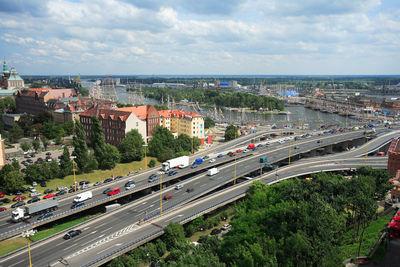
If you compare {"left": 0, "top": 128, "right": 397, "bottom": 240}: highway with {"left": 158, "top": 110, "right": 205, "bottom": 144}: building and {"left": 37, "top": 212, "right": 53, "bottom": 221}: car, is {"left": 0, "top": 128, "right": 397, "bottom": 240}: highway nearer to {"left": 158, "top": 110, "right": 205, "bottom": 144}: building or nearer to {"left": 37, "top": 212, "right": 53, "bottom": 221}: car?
{"left": 37, "top": 212, "right": 53, "bottom": 221}: car

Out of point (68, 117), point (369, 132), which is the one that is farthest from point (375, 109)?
point (68, 117)

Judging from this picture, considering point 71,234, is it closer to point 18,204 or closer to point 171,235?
point 171,235

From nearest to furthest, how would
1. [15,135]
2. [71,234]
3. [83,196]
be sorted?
1. [71,234]
2. [83,196]
3. [15,135]

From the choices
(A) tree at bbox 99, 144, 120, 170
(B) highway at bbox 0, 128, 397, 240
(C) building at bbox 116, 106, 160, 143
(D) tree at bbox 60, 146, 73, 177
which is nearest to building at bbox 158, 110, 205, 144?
(C) building at bbox 116, 106, 160, 143

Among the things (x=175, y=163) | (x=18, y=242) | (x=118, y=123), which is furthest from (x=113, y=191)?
(x=118, y=123)

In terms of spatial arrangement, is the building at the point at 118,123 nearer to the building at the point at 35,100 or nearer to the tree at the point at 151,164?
the tree at the point at 151,164

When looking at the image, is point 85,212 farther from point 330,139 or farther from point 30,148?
point 330,139
